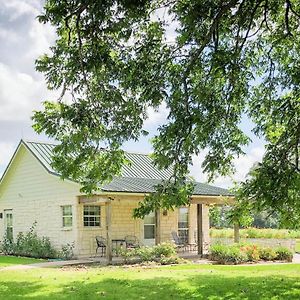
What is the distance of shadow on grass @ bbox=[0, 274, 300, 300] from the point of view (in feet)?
35.8

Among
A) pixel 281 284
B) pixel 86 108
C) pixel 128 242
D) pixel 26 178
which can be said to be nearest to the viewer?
pixel 86 108

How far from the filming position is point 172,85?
1051 cm

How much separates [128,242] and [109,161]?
37.8 ft

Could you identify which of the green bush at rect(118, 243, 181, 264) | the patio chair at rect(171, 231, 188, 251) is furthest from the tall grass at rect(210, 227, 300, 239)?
the green bush at rect(118, 243, 181, 264)

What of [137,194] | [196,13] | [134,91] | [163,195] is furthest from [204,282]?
[137,194]

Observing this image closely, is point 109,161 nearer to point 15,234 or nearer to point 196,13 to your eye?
point 196,13

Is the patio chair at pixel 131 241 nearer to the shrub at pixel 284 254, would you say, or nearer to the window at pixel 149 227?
the window at pixel 149 227

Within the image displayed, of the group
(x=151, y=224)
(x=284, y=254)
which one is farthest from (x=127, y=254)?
(x=284, y=254)

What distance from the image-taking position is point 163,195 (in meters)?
10.5

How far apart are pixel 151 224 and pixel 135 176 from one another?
250cm

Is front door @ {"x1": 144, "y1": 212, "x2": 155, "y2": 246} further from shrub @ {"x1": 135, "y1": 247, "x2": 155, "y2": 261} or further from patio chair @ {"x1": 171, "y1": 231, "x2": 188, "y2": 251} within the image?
shrub @ {"x1": 135, "y1": 247, "x2": 155, "y2": 261}

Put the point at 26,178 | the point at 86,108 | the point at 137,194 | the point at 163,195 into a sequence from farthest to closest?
the point at 26,178, the point at 137,194, the point at 86,108, the point at 163,195

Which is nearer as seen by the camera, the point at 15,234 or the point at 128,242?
the point at 128,242

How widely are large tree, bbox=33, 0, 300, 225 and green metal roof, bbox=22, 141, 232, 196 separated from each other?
9.89 metres
